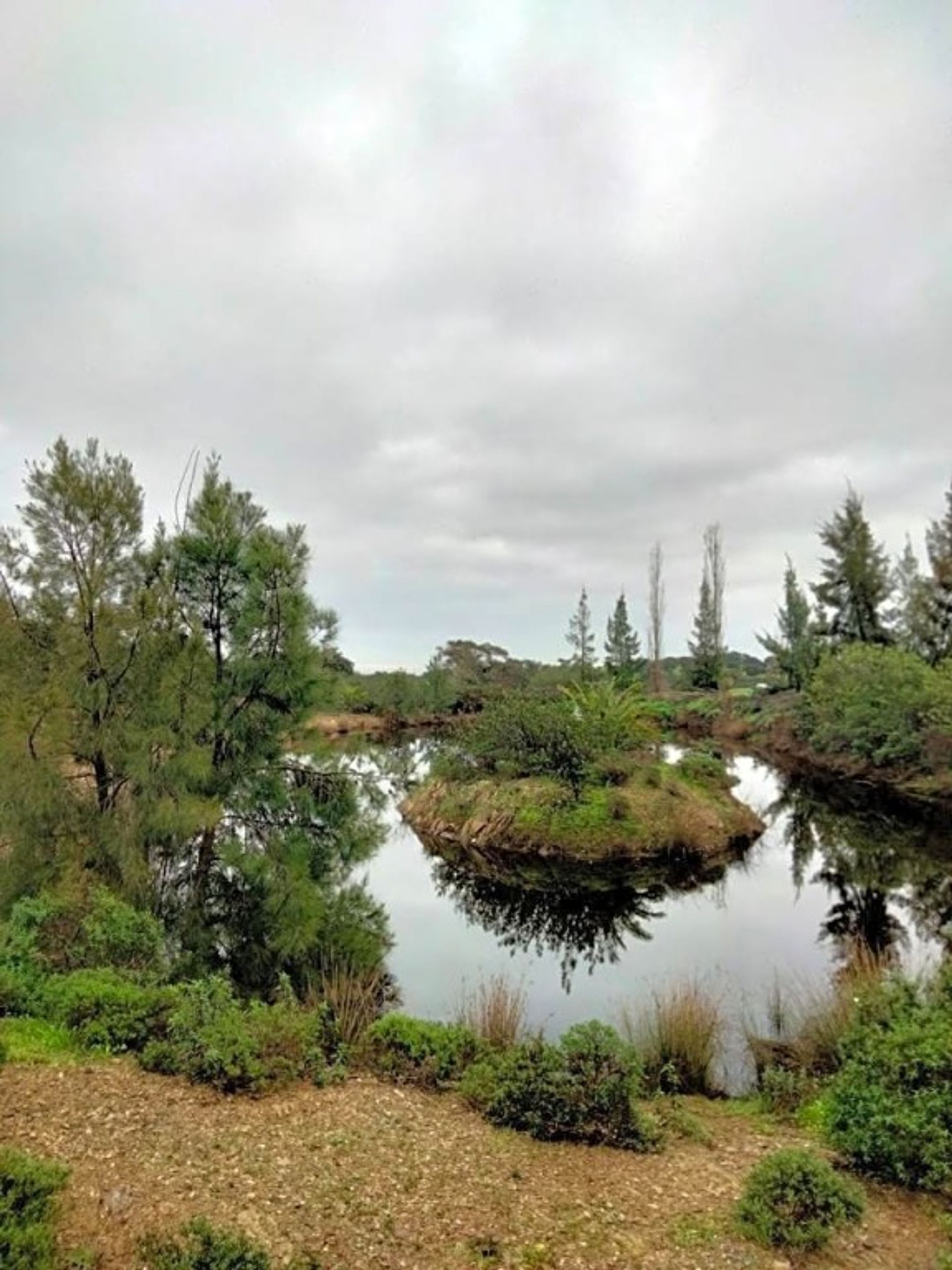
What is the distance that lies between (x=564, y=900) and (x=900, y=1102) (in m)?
9.08

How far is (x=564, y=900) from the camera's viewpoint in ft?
41.7

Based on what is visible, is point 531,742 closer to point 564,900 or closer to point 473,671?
point 564,900

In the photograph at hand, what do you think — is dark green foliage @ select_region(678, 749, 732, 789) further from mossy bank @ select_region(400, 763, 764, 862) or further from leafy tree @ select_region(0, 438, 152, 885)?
leafy tree @ select_region(0, 438, 152, 885)

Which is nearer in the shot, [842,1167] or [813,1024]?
[842,1167]

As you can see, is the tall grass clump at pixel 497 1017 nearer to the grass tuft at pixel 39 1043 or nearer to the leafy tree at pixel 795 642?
the grass tuft at pixel 39 1043

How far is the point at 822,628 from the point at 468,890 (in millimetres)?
26076

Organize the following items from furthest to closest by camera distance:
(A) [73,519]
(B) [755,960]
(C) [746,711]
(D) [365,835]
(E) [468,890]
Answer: (C) [746,711] → (E) [468,890] → (B) [755,960] → (D) [365,835] → (A) [73,519]

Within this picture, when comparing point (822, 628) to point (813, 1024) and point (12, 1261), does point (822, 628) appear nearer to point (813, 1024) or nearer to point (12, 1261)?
point (813, 1024)

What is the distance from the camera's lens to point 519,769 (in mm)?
17469

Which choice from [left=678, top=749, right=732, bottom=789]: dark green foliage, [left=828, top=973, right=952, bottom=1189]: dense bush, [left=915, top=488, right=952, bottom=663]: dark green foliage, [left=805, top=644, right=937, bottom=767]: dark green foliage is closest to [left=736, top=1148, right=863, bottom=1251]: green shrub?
[left=828, top=973, right=952, bottom=1189]: dense bush

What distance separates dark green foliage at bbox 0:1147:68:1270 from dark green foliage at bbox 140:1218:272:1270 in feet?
1.19

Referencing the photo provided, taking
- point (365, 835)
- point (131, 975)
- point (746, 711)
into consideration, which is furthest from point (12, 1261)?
point (746, 711)

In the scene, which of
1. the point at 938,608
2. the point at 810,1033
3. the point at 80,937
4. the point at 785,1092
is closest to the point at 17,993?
the point at 80,937

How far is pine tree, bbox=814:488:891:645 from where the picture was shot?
3195 cm
